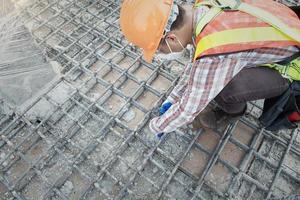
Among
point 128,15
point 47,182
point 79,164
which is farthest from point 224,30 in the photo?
point 47,182

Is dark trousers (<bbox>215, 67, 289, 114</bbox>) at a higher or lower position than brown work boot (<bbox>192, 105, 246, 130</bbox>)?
higher

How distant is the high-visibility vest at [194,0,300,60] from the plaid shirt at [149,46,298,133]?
5cm

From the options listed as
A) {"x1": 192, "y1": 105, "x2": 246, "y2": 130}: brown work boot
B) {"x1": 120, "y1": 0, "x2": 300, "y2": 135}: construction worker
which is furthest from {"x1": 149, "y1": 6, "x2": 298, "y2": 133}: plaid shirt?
{"x1": 192, "y1": 105, "x2": 246, "y2": 130}: brown work boot

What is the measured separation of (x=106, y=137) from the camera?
8.20 ft

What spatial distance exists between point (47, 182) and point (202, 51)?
138 centimetres

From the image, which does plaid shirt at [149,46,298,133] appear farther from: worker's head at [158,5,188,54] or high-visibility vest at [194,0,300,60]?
worker's head at [158,5,188,54]

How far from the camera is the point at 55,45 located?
3023 mm

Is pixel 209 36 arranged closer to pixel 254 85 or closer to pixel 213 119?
pixel 254 85

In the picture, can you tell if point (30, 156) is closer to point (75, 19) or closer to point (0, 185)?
point (0, 185)

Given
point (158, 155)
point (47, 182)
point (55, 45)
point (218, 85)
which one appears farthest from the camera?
point (55, 45)

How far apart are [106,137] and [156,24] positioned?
106 cm

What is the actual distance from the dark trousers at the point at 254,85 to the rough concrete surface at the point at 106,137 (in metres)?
0.49

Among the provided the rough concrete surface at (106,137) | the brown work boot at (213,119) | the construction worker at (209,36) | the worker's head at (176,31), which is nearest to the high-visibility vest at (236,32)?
the construction worker at (209,36)

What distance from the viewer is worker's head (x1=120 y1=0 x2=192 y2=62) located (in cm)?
179
